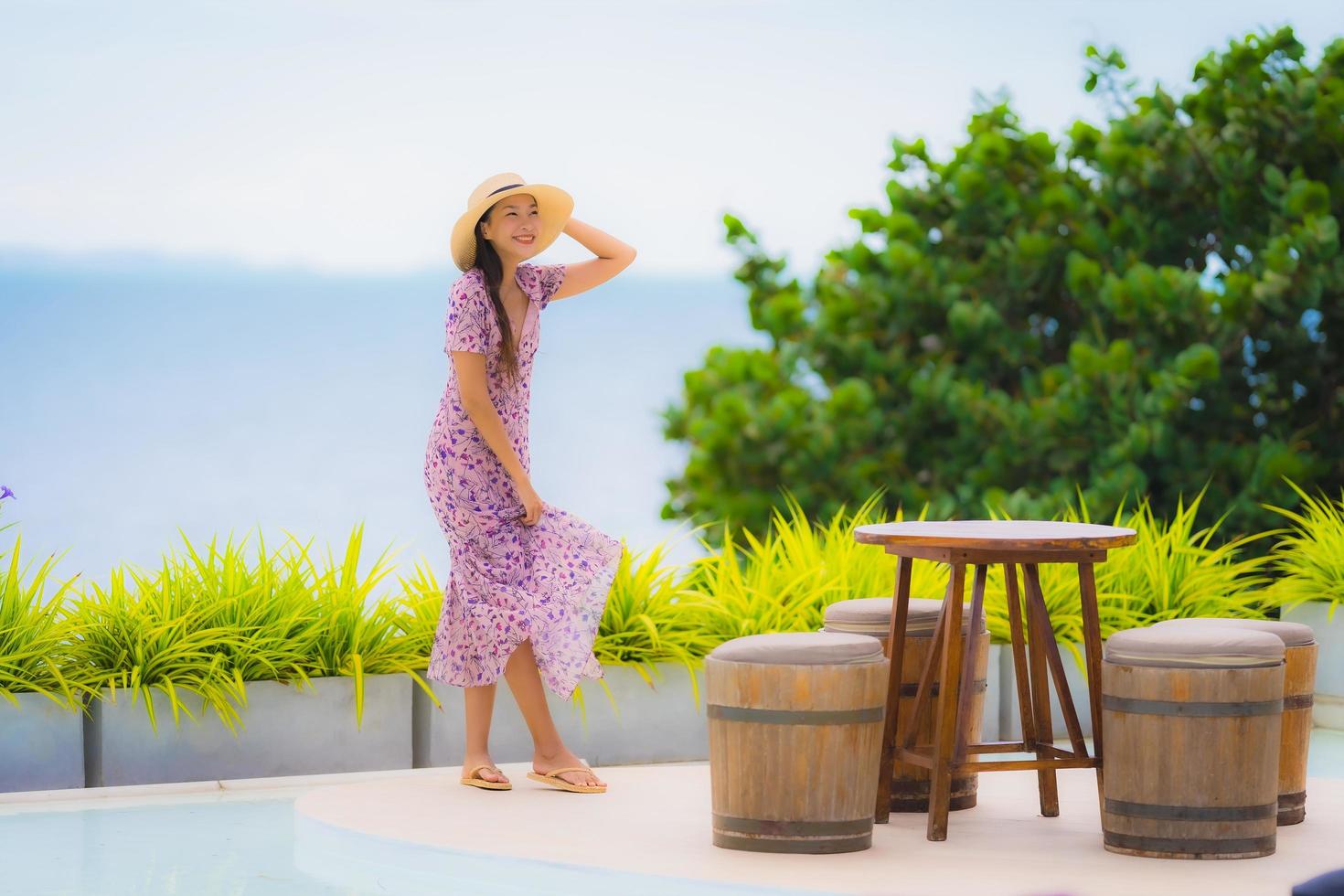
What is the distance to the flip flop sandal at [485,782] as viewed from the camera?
5.01 m

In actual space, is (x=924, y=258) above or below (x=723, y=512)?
above

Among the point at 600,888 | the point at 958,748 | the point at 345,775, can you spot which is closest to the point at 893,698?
the point at 958,748

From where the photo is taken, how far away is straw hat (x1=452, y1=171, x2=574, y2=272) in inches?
192

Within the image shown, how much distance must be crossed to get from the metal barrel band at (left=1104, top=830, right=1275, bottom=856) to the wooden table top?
692mm

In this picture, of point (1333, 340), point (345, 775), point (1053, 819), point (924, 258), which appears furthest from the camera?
point (924, 258)

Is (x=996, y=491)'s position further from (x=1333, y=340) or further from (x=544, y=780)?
(x=544, y=780)

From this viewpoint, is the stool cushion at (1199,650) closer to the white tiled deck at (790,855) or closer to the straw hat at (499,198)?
the white tiled deck at (790,855)

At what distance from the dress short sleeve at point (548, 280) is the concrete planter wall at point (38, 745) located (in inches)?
71.2

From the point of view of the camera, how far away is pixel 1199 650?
4082 millimetres

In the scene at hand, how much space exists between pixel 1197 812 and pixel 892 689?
0.83m

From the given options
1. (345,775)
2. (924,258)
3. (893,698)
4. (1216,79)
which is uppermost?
(1216,79)

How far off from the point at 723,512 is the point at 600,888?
6.71 m

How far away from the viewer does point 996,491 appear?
943 centimetres

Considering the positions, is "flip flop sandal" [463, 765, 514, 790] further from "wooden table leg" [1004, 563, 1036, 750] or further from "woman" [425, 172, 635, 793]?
"wooden table leg" [1004, 563, 1036, 750]
